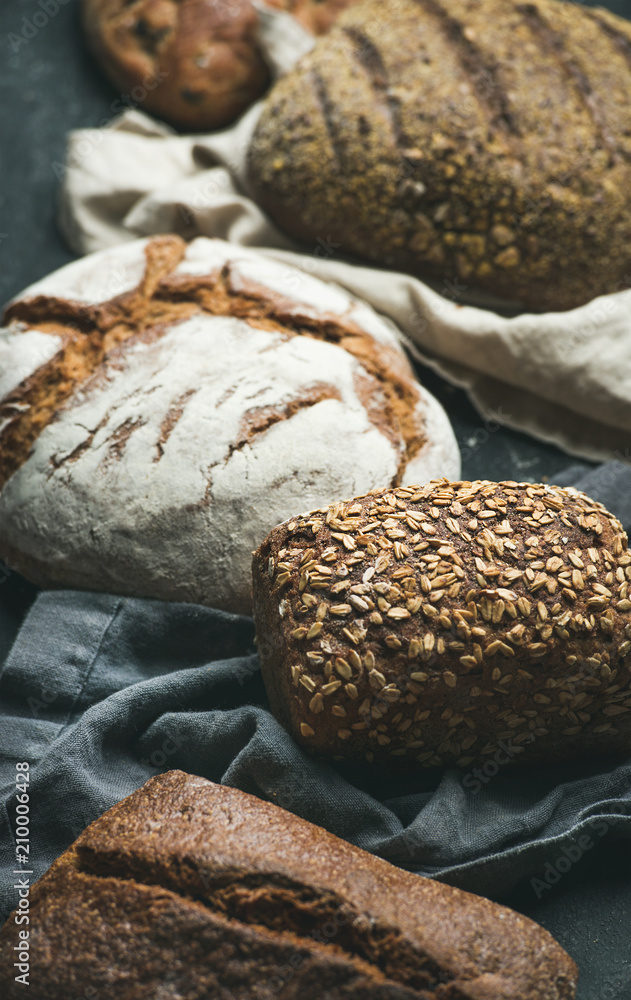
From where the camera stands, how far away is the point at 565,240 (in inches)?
74.9

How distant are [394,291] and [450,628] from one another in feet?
3.54

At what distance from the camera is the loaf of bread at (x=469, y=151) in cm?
189

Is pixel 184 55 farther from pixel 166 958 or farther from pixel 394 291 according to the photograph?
pixel 166 958

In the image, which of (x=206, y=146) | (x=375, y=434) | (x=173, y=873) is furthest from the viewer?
(x=206, y=146)

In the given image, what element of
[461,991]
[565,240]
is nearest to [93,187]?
[565,240]

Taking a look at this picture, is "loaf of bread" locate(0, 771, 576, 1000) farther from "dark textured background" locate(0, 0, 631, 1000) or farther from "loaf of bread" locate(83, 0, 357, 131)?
"loaf of bread" locate(83, 0, 357, 131)

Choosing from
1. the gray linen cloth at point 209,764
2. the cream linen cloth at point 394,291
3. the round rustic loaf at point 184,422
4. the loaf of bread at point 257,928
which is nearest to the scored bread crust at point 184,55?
the cream linen cloth at point 394,291

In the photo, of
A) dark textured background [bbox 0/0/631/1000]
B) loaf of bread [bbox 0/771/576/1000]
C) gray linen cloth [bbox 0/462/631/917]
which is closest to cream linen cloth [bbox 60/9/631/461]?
dark textured background [bbox 0/0/631/1000]

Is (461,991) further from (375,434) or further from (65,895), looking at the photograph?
(375,434)

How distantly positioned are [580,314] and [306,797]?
1.33 metres

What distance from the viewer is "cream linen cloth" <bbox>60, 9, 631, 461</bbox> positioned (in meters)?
1.91

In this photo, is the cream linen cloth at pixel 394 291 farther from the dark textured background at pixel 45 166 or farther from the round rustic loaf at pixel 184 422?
the round rustic loaf at pixel 184 422

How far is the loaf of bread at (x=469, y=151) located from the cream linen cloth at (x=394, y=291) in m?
0.09

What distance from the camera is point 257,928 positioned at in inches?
41.0
